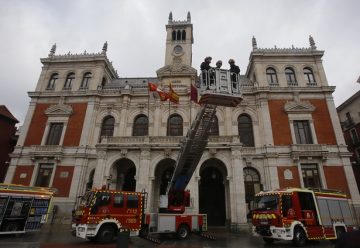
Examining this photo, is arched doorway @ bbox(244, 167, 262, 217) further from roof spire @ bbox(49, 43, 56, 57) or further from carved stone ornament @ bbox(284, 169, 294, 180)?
roof spire @ bbox(49, 43, 56, 57)

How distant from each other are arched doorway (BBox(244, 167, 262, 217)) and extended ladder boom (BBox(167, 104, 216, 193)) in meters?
10.2

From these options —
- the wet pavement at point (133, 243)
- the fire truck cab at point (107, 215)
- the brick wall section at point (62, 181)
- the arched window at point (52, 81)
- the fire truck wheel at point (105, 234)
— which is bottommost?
the wet pavement at point (133, 243)

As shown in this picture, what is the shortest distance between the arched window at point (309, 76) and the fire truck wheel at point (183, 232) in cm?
2270

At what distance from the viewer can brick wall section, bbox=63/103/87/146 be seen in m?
26.1

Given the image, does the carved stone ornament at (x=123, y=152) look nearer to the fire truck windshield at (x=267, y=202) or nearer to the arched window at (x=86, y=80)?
the fire truck windshield at (x=267, y=202)

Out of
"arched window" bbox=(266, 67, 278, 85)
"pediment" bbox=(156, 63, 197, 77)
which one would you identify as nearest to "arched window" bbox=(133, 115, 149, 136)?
"pediment" bbox=(156, 63, 197, 77)

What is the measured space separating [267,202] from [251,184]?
9.53m

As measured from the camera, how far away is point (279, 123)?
25.5 metres

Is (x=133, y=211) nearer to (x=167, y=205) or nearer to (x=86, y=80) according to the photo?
(x=167, y=205)

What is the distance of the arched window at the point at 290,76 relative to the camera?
28.0 m

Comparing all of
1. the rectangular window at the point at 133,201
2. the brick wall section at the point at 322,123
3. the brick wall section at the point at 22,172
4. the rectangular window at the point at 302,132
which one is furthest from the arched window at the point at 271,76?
the brick wall section at the point at 22,172

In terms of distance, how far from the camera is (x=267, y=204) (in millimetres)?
14344

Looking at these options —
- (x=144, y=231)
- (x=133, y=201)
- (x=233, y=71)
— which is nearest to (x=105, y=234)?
(x=133, y=201)

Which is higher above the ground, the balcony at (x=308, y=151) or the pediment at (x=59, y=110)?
the pediment at (x=59, y=110)
